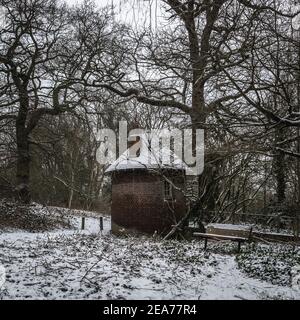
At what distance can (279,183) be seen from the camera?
979 inches

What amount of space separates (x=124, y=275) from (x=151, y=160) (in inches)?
480

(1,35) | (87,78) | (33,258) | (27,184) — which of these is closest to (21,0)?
(1,35)

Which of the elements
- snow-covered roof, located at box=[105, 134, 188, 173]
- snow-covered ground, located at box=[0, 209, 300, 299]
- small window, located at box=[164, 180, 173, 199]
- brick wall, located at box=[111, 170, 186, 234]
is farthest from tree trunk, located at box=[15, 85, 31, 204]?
snow-covered ground, located at box=[0, 209, 300, 299]

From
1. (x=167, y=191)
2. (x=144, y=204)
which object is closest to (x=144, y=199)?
(x=144, y=204)

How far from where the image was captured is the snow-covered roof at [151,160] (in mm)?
19920

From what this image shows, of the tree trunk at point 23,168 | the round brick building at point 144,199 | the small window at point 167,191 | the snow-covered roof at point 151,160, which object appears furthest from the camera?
the tree trunk at point 23,168

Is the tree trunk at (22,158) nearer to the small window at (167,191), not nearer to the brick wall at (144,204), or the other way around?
the brick wall at (144,204)

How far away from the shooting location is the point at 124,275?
8.84 meters

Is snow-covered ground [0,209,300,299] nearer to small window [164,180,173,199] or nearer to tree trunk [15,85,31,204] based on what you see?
small window [164,180,173,199]

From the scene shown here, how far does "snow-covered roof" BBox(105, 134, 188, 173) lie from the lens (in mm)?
19920

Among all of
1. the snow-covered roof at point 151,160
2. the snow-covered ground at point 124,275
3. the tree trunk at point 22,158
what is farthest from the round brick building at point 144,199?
the snow-covered ground at point 124,275

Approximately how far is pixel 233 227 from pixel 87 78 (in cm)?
1230

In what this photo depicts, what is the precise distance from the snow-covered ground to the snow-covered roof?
24.4ft

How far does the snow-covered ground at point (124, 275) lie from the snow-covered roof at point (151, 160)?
7.44 metres
